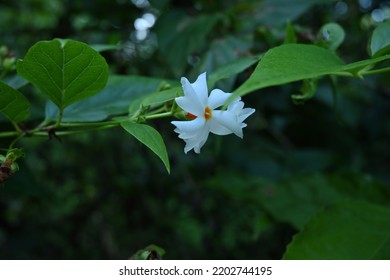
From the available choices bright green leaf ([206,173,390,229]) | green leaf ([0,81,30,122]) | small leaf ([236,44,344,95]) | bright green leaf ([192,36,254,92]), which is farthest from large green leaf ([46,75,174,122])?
bright green leaf ([206,173,390,229])

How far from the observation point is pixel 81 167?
2.53m

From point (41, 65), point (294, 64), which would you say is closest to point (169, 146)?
point (41, 65)

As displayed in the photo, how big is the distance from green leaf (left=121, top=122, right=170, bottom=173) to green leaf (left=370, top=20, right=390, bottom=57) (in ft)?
0.90

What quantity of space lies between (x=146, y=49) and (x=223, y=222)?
0.80 m

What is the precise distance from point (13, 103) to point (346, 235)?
57cm

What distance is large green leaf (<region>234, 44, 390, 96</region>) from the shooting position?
1.47 ft

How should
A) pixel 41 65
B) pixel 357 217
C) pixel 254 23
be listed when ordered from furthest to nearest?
pixel 254 23 → pixel 357 217 → pixel 41 65

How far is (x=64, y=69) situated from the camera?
2.10 feet

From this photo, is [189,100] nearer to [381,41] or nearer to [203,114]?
[203,114]

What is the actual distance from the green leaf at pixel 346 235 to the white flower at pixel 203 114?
279 mm

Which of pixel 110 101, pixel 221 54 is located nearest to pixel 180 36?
pixel 221 54

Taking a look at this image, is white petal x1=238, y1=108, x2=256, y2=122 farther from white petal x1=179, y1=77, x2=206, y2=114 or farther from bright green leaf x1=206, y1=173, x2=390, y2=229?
bright green leaf x1=206, y1=173, x2=390, y2=229

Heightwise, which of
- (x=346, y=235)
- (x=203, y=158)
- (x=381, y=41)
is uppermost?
(x=381, y=41)
